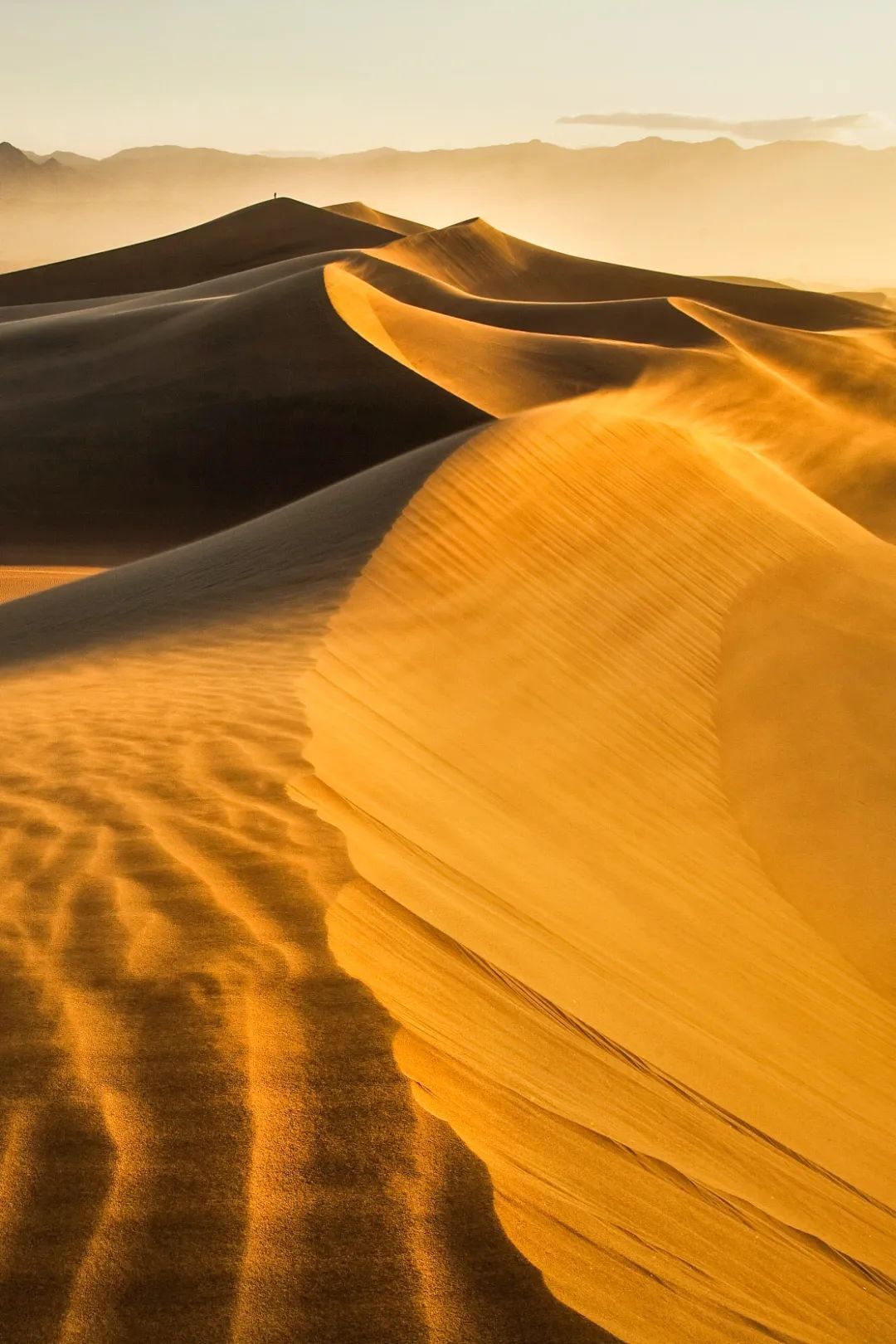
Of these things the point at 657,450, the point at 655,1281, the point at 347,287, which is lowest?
the point at 655,1281

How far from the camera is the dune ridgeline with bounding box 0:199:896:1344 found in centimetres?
239

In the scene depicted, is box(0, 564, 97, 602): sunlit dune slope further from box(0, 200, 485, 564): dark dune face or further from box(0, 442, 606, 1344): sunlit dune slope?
box(0, 442, 606, 1344): sunlit dune slope

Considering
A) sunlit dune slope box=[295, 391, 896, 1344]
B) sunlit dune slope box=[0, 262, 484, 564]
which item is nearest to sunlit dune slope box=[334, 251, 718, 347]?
sunlit dune slope box=[0, 262, 484, 564]

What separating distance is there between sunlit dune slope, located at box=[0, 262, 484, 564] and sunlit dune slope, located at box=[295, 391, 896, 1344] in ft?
33.4

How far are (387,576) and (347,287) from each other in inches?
764

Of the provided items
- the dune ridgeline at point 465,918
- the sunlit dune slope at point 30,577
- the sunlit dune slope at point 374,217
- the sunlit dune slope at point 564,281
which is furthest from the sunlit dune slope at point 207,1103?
the sunlit dune slope at point 374,217

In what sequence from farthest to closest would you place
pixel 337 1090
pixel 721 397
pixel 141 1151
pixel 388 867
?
pixel 721 397, pixel 388 867, pixel 337 1090, pixel 141 1151

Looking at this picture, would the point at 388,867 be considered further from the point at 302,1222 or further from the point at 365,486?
the point at 365,486

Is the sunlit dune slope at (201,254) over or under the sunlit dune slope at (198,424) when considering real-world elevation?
over

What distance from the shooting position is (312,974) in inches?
126

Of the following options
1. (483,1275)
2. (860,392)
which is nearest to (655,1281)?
(483,1275)

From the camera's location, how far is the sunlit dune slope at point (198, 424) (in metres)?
21.7

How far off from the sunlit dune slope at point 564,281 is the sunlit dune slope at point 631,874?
2918 cm

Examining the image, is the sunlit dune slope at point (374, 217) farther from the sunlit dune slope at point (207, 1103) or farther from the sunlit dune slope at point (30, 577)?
the sunlit dune slope at point (207, 1103)
